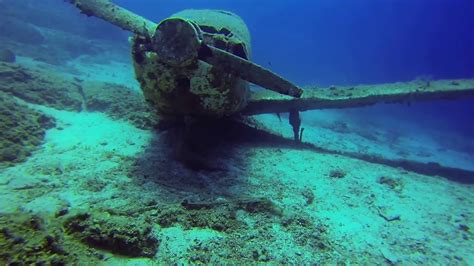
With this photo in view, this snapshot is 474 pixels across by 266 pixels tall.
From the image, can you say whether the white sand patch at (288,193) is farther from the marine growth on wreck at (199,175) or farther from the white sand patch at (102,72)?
the white sand patch at (102,72)

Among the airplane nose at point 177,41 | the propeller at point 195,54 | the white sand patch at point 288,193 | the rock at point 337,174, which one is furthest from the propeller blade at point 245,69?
the rock at point 337,174

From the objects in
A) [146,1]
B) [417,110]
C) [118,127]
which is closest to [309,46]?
[146,1]

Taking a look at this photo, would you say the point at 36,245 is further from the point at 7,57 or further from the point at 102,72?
the point at 102,72

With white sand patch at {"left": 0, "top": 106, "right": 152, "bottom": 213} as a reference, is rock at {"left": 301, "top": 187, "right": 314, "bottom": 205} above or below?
above

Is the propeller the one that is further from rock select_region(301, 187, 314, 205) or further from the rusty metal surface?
the rusty metal surface

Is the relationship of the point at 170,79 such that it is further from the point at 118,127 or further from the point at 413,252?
the point at 413,252

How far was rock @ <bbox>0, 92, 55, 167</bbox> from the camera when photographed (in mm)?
6410

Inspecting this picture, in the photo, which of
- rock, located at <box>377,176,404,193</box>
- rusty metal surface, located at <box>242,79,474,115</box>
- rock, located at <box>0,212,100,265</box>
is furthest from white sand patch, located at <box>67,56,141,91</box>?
rock, located at <box>0,212,100,265</box>

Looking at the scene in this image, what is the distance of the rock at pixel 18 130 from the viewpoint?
641cm

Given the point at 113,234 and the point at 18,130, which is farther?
the point at 18,130

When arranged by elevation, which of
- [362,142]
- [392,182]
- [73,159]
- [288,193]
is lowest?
[73,159]

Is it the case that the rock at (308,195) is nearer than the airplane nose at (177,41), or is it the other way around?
the airplane nose at (177,41)

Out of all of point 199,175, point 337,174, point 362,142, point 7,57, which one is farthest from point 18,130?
point 362,142

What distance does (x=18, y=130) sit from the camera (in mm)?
7172
